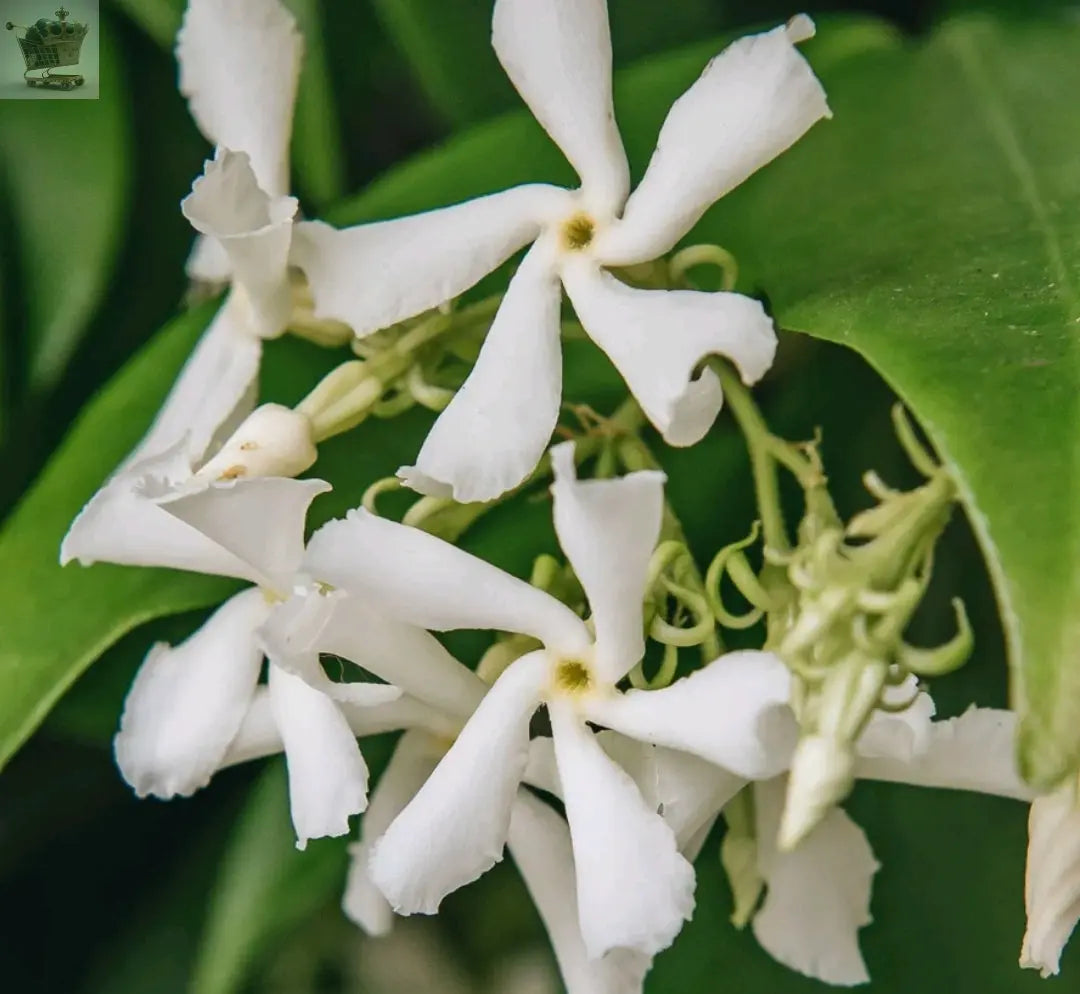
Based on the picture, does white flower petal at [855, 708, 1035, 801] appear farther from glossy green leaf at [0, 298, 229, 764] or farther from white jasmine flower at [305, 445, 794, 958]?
glossy green leaf at [0, 298, 229, 764]

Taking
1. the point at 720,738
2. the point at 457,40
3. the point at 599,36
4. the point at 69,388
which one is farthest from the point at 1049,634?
the point at 69,388

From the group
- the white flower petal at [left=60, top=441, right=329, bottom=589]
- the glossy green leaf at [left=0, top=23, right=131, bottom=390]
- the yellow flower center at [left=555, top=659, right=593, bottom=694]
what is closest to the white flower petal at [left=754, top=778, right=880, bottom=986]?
the yellow flower center at [left=555, top=659, right=593, bottom=694]

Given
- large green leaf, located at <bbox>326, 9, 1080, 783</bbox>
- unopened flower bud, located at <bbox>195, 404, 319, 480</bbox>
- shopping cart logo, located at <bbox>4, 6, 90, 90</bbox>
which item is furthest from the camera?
shopping cart logo, located at <bbox>4, 6, 90, 90</bbox>

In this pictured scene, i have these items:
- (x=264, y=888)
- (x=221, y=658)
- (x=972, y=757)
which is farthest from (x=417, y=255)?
(x=264, y=888)

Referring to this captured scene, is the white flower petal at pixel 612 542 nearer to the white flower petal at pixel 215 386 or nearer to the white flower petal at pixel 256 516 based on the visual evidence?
the white flower petal at pixel 256 516

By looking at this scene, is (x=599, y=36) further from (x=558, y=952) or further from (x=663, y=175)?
(x=558, y=952)

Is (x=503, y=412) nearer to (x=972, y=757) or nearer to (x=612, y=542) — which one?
(x=612, y=542)
